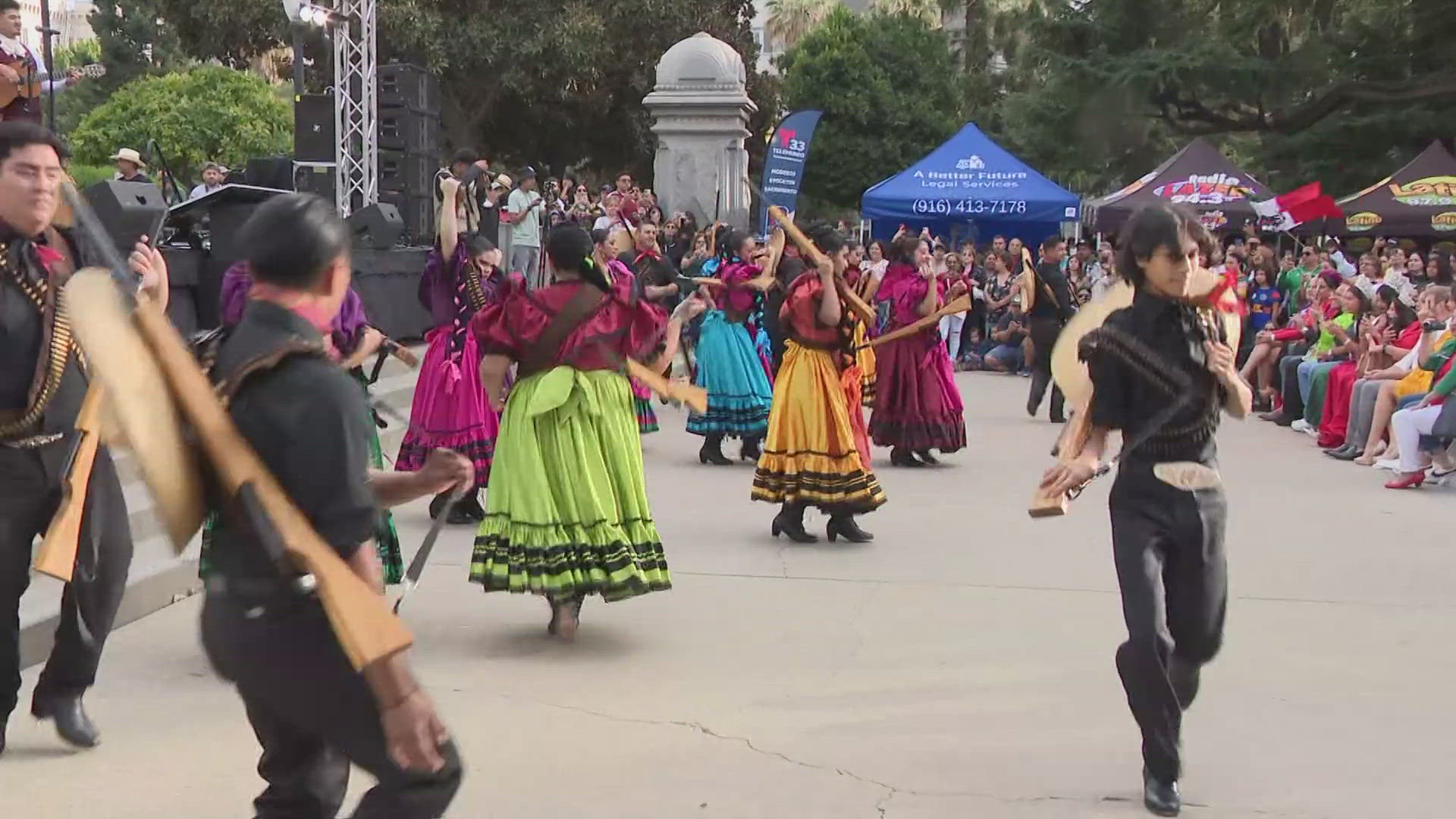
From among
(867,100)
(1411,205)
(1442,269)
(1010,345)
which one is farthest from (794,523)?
(867,100)

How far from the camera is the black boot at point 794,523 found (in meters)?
9.02

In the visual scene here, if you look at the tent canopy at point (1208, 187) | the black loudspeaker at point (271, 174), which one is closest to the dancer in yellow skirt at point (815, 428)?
the black loudspeaker at point (271, 174)

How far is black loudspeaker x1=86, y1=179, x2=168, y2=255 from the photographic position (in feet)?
22.4

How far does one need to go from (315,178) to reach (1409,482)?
10601 millimetres

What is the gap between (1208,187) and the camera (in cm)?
2617

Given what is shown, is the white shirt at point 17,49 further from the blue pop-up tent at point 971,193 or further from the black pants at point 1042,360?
the blue pop-up tent at point 971,193

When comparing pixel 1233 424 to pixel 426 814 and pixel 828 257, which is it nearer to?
pixel 828 257

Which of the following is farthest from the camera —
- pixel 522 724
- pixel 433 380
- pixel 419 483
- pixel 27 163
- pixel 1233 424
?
pixel 1233 424

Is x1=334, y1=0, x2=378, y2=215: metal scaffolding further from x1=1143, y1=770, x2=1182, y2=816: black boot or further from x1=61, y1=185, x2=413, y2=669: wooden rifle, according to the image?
x1=61, y1=185, x2=413, y2=669: wooden rifle

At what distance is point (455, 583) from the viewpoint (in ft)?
25.8

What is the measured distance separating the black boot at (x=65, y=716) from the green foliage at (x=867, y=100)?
130ft

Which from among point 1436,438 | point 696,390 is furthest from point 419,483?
point 1436,438

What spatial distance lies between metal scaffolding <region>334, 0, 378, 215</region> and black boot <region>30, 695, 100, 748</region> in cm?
1150

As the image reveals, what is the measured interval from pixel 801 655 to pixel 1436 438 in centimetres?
707
